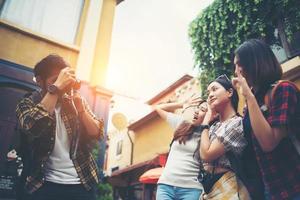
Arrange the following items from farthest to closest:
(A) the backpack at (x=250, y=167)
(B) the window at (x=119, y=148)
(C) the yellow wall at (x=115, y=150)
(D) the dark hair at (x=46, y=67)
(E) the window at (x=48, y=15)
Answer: (B) the window at (x=119, y=148) → (C) the yellow wall at (x=115, y=150) → (E) the window at (x=48, y=15) → (D) the dark hair at (x=46, y=67) → (A) the backpack at (x=250, y=167)

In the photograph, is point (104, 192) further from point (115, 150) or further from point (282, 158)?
point (115, 150)

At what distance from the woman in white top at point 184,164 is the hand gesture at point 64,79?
122cm

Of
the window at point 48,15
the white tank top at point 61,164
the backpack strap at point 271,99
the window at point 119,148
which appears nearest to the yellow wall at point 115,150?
the window at point 119,148

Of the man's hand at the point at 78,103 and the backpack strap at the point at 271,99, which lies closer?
the backpack strap at the point at 271,99

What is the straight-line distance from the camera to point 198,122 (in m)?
2.82

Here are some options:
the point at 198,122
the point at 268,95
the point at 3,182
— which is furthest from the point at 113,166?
the point at 268,95

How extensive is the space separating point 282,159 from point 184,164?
1220 millimetres

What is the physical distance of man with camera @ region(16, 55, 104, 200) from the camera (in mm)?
1995

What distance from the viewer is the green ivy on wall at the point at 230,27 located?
6.28 metres

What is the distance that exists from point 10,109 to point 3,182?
162cm

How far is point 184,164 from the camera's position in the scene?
8.64ft

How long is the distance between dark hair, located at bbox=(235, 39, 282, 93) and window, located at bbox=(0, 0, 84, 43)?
255 inches

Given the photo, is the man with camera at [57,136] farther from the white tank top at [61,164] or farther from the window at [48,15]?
the window at [48,15]

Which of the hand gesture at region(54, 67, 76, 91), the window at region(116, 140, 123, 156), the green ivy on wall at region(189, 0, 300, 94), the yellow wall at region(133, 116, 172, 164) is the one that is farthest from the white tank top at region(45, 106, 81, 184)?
the window at region(116, 140, 123, 156)
